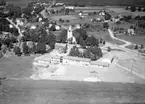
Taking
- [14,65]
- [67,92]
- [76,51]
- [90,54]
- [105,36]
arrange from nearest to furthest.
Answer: [67,92], [14,65], [90,54], [76,51], [105,36]

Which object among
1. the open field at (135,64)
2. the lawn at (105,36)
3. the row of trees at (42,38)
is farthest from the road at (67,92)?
the lawn at (105,36)

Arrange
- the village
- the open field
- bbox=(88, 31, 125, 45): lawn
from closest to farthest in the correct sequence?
the village < the open field < bbox=(88, 31, 125, 45): lawn

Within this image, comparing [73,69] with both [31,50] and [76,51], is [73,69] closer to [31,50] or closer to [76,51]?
[76,51]

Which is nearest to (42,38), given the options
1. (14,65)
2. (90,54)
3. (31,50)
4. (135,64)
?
(31,50)

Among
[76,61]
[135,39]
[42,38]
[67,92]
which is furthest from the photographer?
[135,39]

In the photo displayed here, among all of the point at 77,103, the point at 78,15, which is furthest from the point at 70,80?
the point at 78,15

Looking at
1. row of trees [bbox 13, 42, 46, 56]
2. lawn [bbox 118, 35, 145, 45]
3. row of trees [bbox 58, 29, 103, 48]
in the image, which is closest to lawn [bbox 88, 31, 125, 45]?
lawn [bbox 118, 35, 145, 45]

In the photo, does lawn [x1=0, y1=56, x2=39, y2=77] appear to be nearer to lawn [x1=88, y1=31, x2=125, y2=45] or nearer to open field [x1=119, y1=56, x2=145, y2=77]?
open field [x1=119, y1=56, x2=145, y2=77]

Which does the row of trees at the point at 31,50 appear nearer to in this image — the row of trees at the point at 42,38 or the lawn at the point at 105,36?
the row of trees at the point at 42,38

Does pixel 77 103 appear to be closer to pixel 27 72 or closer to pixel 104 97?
pixel 104 97
